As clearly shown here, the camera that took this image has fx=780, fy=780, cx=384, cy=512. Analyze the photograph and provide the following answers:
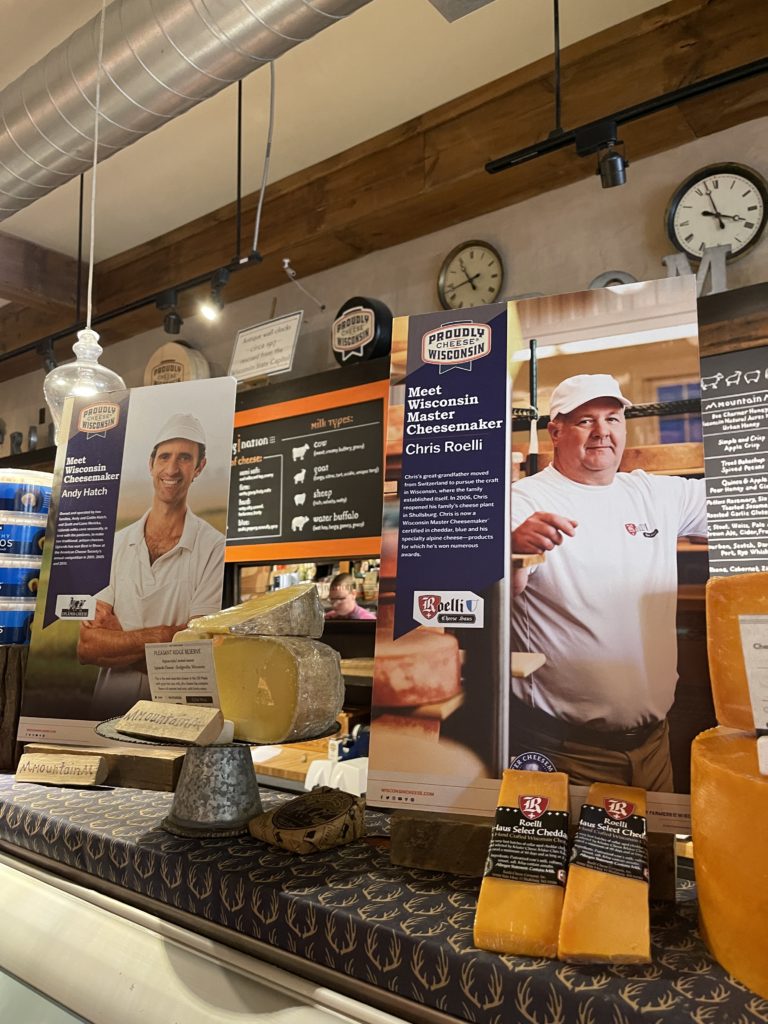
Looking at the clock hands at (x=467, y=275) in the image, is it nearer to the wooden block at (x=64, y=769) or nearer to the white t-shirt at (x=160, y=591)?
the white t-shirt at (x=160, y=591)

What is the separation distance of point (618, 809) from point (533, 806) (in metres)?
0.10

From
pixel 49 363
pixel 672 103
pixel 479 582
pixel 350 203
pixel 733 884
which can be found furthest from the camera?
pixel 49 363

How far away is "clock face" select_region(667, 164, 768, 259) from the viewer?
305 centimetres

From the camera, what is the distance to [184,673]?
3.62 ft

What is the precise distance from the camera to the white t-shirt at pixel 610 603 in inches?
38.2

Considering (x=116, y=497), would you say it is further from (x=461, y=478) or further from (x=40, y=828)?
(x=461, y=478)

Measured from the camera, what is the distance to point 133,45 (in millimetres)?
2311

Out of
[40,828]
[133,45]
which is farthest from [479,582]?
[133,45]

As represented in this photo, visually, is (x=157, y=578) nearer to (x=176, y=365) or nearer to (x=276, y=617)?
(x=276, y=617)

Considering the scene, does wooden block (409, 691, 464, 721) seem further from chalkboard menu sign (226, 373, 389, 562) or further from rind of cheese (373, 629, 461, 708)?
chalkboard menu sign (226, 373, 389, 562)

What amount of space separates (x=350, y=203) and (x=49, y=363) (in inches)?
100

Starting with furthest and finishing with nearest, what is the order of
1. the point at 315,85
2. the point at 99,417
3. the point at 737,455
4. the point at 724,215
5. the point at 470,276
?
the point at 470,276 < the point at 315,85 < the point at 724,215 < the point at 737,455 < the point at 99,417

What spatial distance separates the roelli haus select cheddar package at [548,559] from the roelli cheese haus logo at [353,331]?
2906mm

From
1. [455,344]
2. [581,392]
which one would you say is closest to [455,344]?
[455,344]
